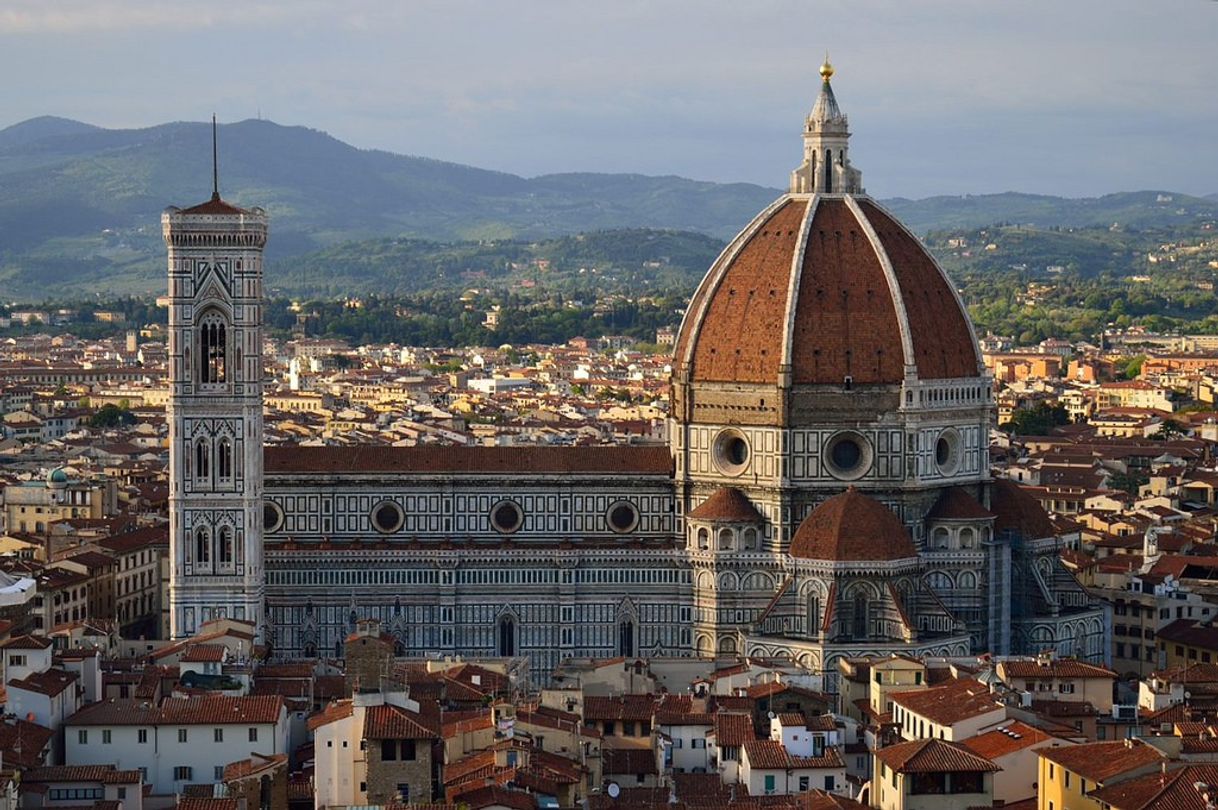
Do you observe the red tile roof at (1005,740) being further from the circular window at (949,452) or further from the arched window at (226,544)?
the arched window at (226,544)

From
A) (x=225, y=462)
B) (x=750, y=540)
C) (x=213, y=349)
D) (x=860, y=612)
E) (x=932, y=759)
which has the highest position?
(x=213, y=349)

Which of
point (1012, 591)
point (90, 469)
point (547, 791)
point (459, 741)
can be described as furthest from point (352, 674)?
point (90, 469)

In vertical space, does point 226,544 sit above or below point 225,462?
below

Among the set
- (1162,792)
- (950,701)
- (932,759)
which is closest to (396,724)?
(932,759)

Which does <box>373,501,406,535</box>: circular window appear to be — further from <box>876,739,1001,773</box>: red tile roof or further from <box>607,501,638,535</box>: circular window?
<box>876,739,1001,773</box>: red tile roof

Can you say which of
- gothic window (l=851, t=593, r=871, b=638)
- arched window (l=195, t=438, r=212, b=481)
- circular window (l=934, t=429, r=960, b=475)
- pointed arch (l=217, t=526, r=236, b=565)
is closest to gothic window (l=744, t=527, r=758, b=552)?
gothic window (l=851, t=593, r=871, b=638)

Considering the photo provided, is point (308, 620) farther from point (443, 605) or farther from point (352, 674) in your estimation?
point (352, 674)

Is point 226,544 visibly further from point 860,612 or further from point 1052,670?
point 1052,670
